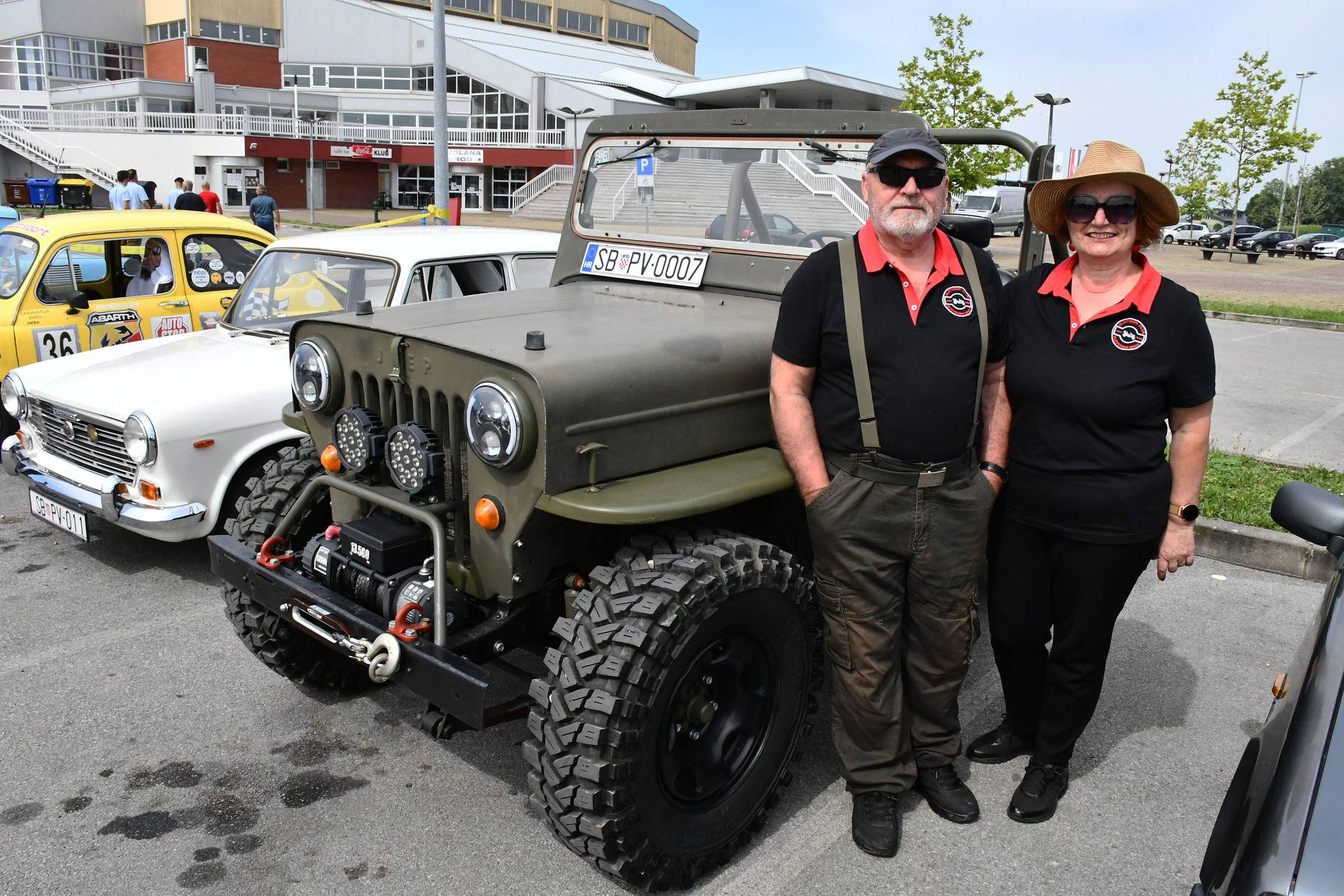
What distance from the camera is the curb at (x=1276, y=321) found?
15.3 metres

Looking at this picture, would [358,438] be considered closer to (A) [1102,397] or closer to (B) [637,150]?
(B) [637,150]

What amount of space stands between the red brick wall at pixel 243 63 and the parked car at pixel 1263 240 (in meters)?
43.5

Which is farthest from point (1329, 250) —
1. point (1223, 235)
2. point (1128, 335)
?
point (1128, 335)

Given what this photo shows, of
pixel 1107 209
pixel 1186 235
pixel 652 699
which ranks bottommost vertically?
pixel 652 699

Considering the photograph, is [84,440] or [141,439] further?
[84,440]

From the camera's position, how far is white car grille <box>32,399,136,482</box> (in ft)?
16.2

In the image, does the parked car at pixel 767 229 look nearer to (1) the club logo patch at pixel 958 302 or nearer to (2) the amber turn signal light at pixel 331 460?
(1) the club logo patch at pixel 958 302

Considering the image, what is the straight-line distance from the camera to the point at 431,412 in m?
2.95

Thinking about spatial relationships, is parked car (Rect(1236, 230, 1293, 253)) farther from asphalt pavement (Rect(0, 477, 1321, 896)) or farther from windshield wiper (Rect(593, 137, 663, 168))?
windshield wiper (Rect(593, 137, 663, 168))

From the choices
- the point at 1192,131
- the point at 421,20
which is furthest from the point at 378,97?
the point at 1192,131

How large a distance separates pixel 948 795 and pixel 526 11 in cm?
6075

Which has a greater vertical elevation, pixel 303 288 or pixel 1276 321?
pixel 303 288

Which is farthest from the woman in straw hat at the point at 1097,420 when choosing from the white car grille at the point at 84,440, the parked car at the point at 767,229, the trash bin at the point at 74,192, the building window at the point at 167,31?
the building window at the point at 167,31

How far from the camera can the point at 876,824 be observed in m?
3.01
